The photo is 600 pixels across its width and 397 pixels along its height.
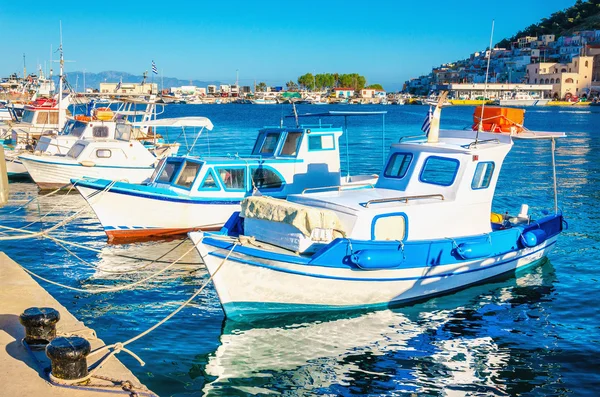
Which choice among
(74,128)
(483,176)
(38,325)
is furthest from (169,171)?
(74,128)

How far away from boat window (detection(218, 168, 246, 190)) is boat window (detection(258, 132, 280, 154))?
154 centimetres

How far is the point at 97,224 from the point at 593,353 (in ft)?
56.3

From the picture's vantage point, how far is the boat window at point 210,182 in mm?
20719

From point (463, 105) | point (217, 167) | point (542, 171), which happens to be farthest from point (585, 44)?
point (217, 167)

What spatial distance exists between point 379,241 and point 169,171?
10.3 metres

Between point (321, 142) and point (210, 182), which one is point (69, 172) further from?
point (321, 142)

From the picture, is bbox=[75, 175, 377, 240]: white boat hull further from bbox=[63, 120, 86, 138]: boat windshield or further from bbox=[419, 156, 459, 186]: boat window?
bbox=[63, 120, 86, 138]: boat windshield

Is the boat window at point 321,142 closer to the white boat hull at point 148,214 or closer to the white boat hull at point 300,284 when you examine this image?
the white boat hull at point 148,214

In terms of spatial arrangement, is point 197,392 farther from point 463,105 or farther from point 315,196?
point 463,105

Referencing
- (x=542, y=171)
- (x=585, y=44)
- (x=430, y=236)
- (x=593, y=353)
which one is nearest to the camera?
(x=593, y=353)

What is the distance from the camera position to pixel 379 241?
43.3ft

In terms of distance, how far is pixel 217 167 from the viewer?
20.8 meters

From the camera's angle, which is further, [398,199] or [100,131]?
[100,131]

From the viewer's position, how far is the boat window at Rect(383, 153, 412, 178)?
1562 cm
